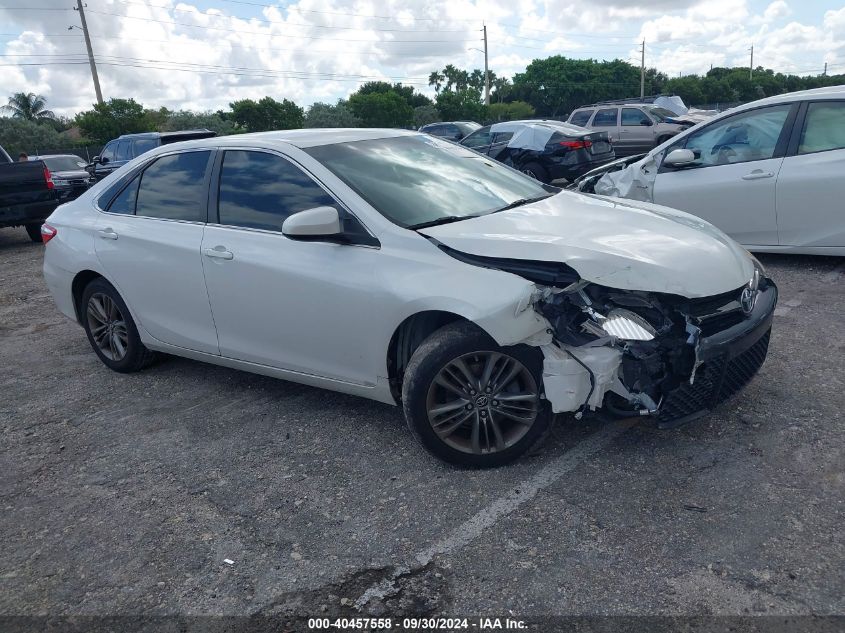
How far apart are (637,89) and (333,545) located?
96.9 metres

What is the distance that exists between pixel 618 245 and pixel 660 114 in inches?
703

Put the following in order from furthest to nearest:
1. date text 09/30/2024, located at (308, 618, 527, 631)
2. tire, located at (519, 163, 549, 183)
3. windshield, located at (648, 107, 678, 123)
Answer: windshield, located at (648, 107, 678, 123) < tire, located at (519, 163, 549, 183) < date text 09/30/2024, located at (308, 618, 527, 631)

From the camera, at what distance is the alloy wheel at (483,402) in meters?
3.37

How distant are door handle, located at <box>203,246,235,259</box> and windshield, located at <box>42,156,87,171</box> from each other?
17.8 m

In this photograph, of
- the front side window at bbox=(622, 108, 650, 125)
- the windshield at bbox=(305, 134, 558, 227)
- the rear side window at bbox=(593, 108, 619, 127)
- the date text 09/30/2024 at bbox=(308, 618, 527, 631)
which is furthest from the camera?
the rear side window at bbox=(593, 108, 619, 127)

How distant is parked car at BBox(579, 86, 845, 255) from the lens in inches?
246

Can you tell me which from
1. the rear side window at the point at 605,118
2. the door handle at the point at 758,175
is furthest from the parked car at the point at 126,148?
the door handle at the point at 758,175

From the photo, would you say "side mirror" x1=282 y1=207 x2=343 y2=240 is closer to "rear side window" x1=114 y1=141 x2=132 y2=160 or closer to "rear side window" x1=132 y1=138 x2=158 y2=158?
"rear side window" x1=132 y1=138 x2=158 y2=158

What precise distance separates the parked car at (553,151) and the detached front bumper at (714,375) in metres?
9.95

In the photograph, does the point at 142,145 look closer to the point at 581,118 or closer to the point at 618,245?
the point at 581,118

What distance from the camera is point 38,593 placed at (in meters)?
2.87

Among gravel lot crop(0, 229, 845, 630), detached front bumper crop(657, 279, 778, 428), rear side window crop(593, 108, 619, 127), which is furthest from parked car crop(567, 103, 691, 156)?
detached front bumper crop(657, 279, 778, 428)

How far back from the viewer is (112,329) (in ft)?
17.1

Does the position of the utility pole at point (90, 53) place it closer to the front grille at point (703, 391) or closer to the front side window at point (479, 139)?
the front side window at point (479, 139)
